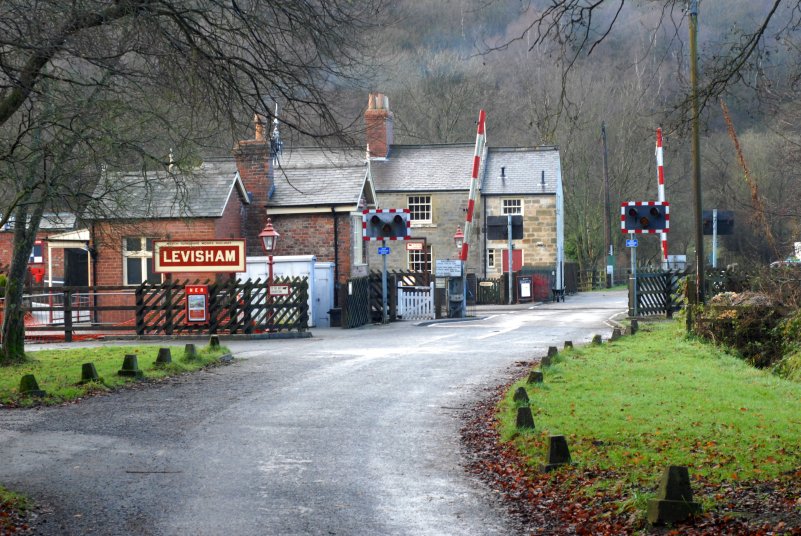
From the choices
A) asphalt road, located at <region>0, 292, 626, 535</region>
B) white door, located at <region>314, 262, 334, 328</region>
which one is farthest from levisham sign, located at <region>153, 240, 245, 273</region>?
asphalt road, located at <region>0, 292, 626, 535</region>

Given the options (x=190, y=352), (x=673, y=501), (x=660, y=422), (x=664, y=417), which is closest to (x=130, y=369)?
(x=190, y=352)

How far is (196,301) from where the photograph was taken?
26.9 meters

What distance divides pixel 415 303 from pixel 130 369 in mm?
19458

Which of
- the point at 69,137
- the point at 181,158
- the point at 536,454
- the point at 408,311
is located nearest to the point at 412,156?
the point at 408,311

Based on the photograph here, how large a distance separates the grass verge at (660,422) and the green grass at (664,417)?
1 cm

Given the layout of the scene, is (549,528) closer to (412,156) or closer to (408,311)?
(408,311)

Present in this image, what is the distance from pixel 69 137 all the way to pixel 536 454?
9101 millimetres

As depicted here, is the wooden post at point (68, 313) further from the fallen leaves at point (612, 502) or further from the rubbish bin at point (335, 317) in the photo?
the fallen leaves at point (612, 502)

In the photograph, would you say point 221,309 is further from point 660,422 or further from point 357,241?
point 660,422

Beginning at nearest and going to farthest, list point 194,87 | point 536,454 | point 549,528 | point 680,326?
point 549,528 < point 536,454 < point 194,87 < point 680,326

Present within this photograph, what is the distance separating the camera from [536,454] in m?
9.77

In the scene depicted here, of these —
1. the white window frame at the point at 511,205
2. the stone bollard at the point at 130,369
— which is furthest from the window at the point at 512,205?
the stone bollard at the point at 130,369

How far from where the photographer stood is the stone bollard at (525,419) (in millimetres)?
10844

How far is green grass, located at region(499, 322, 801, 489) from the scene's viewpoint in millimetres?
8969
